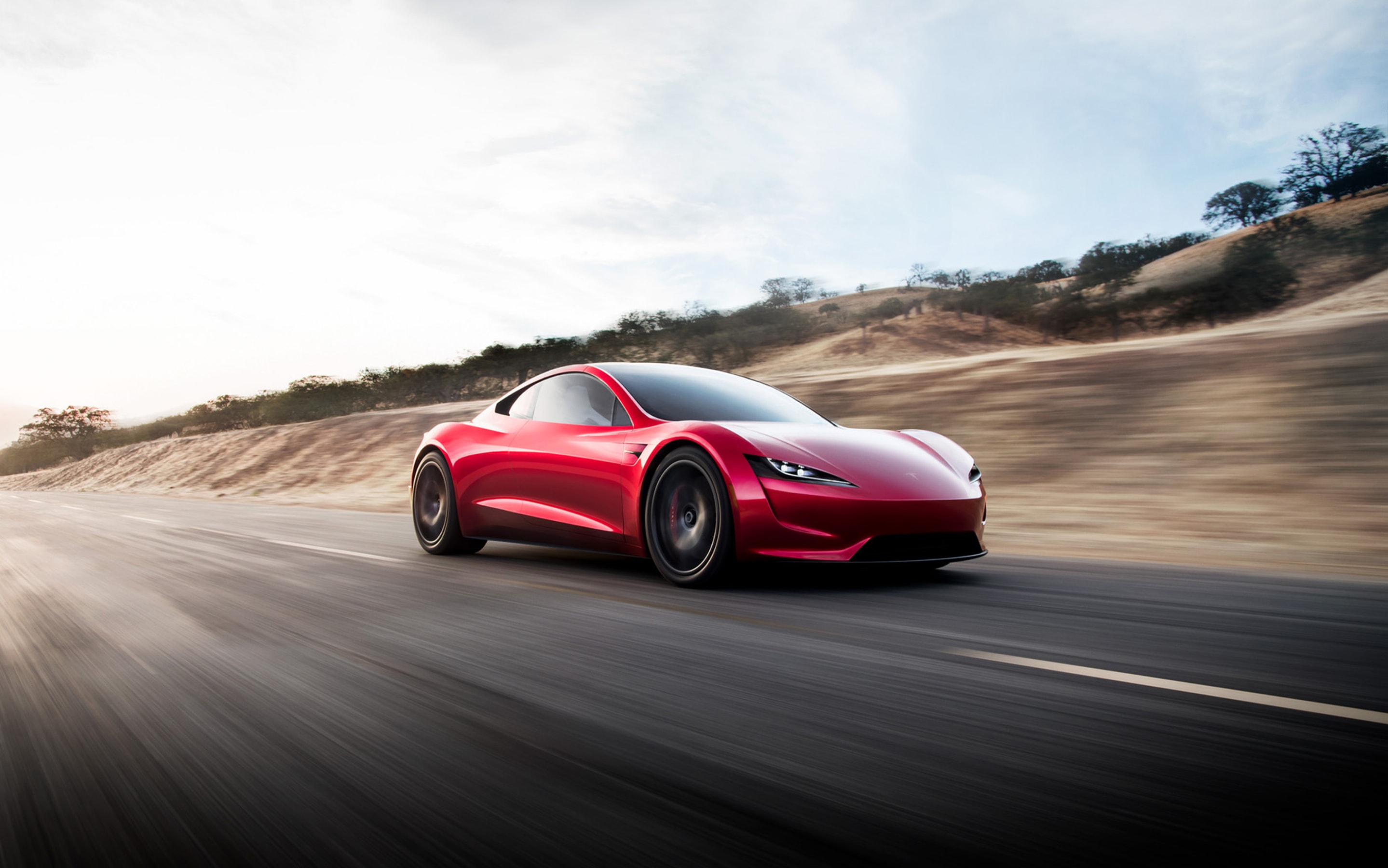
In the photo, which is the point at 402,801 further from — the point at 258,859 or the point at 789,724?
the point at 789,724

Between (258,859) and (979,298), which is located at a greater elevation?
(979,298)

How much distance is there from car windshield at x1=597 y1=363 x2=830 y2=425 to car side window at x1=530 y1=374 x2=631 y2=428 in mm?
127

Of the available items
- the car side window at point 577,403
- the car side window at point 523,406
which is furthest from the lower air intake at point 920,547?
the car side window at point 523,406

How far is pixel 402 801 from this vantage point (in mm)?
2121

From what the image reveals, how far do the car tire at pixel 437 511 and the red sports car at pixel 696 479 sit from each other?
0.02 metres

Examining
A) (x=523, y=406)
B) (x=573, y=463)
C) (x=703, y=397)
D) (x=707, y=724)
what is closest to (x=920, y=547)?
(x=703, y=397)

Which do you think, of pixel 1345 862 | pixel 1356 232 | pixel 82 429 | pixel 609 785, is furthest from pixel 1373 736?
pixel 82 429

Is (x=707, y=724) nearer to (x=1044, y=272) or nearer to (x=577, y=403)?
(x=577, y=403)

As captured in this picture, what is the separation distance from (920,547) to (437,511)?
3928 millimetres

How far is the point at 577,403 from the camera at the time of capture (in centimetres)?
613

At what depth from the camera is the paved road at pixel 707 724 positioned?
6.24 ft

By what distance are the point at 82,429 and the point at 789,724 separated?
88750 mm

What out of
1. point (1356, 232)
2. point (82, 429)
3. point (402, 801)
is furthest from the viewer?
point (82, 429)

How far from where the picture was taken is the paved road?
6.24 ft
